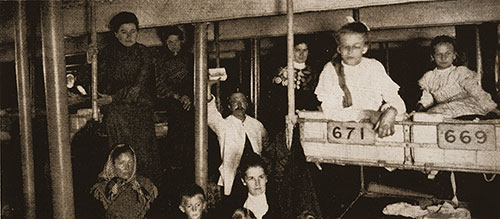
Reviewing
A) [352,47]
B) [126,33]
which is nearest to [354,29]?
[352,47]

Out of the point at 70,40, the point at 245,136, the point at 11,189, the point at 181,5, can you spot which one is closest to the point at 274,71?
the point at 245,136

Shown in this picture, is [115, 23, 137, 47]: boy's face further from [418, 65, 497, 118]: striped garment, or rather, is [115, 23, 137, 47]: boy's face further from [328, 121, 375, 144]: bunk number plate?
[418, 65, 497, 118]: striped garment

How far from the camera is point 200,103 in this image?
4.08m

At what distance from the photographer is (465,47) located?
493cm

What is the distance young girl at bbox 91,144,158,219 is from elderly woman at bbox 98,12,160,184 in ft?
1.64

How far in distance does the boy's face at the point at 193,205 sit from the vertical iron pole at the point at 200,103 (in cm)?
57

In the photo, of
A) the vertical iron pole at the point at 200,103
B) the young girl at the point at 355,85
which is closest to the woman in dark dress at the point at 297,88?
the vertical iron pole at the point at 200,103

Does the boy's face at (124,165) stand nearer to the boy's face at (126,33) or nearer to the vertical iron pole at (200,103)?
the vertical iron pole at (200,103)

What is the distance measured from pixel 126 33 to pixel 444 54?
8.65 feet

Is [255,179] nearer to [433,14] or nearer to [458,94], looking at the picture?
[458,94]

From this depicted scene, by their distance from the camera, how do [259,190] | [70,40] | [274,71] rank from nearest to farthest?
[259,190], [274,71], [70,40]

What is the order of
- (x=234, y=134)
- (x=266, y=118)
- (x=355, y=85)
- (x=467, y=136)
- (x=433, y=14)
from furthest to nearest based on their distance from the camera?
(x=266, y=118) < (x=234, y=134) < (x=433, y=14) < (x=355, y=85) < (x=467, y=136)

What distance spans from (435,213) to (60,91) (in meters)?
3.13

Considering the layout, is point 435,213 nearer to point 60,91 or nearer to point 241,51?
point 60,91
